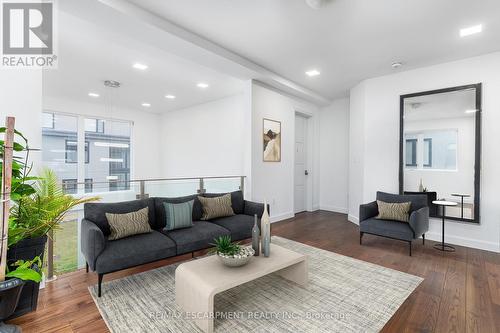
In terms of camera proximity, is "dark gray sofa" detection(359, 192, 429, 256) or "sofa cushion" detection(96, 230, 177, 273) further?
"dark gray sofa" detection(359, 192, 429, 256)

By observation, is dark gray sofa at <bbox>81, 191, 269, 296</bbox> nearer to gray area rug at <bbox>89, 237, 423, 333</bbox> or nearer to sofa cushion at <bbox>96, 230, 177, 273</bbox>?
sofa cushion at <bbox>96, 230, 177, 273</bbox>

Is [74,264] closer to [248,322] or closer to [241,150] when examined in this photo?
[248,322]

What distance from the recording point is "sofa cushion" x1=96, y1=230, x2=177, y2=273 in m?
2.26

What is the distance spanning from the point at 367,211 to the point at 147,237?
3.24 meters

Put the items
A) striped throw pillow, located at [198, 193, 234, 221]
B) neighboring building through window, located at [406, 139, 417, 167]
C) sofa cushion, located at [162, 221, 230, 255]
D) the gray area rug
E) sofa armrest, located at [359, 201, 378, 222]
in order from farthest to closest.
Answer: neighboring building through window, located at [406, 139, 417, 167] → sofa armrest, located at [359, 201, 378, 222] → striped throw pillow, located at [198, 193, 234, 221] → sofa cushion, located at [162, 221, 230, 255] → the gray area rug

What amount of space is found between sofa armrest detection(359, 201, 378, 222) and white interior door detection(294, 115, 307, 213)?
2180 mm

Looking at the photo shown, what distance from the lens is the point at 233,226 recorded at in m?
3.29

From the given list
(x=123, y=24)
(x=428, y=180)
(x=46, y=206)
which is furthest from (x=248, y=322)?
(x=428, y=180)

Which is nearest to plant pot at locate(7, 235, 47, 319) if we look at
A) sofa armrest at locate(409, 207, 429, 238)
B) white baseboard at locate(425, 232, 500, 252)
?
sofa armrest at locate(409, 207, 429, 238)

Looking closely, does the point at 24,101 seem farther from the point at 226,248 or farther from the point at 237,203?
the point at 237,203

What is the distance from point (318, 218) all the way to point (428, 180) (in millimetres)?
2249

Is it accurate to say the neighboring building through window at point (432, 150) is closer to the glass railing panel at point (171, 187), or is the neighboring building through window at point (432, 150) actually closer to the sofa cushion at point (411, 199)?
the sofa cushion at point (411, 199)

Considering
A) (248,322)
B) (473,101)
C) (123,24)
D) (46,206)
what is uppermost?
(123,24)

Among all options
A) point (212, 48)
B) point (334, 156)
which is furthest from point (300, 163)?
point (212, 48)
